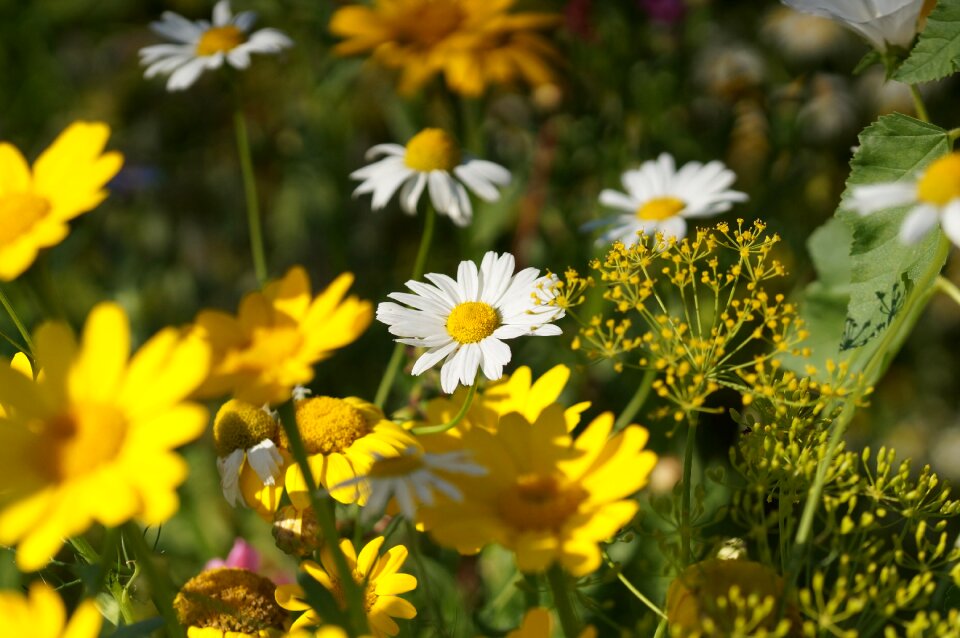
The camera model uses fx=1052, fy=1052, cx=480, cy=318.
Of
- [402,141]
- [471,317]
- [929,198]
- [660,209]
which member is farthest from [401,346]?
[402,141]

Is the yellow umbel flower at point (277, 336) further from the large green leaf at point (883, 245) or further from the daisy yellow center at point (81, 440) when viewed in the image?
the large green leaf at point (883, 245)

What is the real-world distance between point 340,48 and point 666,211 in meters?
0.39

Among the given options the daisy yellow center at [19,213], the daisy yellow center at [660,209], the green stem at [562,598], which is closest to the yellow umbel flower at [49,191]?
the daisy yellow center at [19,213]

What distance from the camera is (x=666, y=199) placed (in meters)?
0.85

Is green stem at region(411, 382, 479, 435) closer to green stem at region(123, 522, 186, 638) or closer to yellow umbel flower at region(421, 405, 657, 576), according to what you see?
yellow umbel flower at region(421, 405, 657, 576)

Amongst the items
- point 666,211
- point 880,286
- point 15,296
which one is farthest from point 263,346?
point 15,296

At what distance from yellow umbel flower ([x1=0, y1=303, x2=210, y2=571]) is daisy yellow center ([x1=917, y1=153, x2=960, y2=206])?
0.28m

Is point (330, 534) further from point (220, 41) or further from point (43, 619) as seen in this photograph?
point (220, 41)

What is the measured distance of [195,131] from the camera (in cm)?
196

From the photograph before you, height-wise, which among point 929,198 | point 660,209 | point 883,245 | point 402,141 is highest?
point 929,198

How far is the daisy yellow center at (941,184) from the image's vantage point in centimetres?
40

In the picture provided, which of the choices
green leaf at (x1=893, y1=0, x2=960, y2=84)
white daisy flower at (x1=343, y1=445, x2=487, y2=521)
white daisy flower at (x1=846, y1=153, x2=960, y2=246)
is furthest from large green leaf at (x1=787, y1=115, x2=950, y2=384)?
white daisy flower at (x1=343, y1=445, x2=487, y2=521)

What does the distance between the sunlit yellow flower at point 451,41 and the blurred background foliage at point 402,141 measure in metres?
0.05

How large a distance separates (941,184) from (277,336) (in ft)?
0.91
